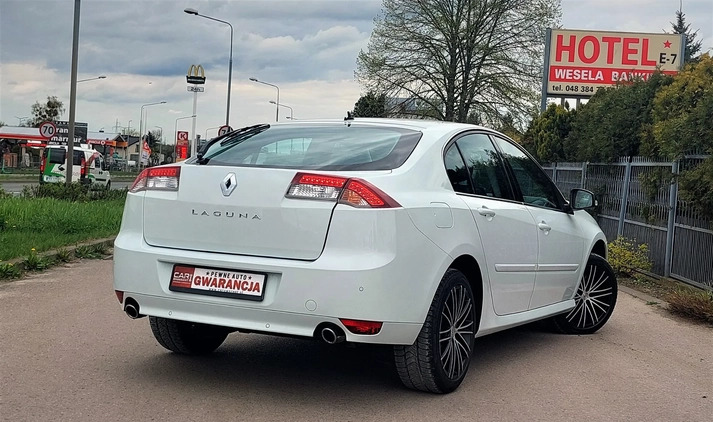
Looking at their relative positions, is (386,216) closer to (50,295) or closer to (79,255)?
(50,295)

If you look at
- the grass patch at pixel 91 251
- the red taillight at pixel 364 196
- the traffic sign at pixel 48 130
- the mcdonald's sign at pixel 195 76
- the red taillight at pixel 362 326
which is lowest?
the grass patch at pixel 91 251

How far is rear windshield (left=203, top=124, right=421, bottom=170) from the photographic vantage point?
15.6 feet

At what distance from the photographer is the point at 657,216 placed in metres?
11.3

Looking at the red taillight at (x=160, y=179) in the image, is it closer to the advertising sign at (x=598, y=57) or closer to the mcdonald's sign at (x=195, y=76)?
the advertising sign at (x=598, y=57)

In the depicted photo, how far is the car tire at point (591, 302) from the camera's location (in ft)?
23.2

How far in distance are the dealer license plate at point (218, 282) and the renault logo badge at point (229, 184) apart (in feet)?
1.45

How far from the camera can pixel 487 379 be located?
17.6ft

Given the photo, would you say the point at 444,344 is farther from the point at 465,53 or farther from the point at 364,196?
the point at 465,53

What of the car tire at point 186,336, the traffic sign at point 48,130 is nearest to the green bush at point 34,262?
the car tire at point 186,336

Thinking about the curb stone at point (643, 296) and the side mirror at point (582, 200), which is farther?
the curb stone at point (643, 296)

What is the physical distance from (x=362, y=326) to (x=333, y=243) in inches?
18.2

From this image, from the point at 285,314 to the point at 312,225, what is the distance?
0.49 metres

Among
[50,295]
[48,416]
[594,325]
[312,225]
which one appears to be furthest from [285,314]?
[50,295]

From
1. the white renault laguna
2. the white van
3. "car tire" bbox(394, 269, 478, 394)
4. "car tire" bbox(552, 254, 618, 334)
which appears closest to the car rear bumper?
the white renault laguna
